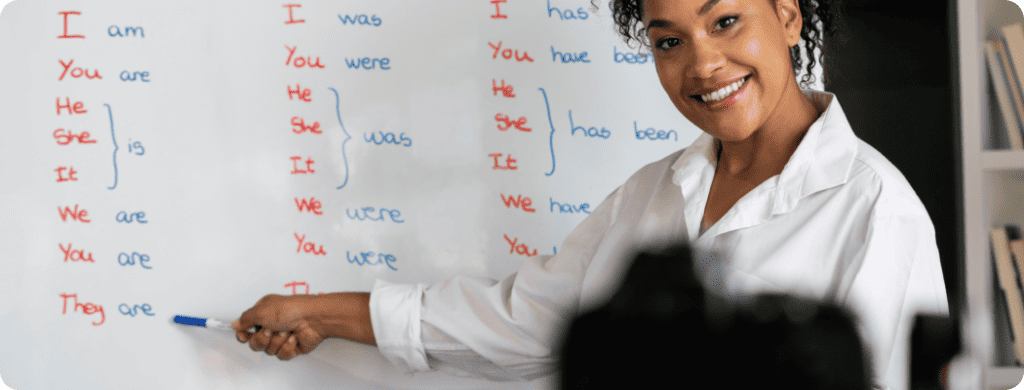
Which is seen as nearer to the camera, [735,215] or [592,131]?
[735,215]

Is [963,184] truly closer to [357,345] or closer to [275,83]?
[357,345]

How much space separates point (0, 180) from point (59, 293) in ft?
0.66

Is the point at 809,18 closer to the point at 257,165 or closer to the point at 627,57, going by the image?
the point at 627,57

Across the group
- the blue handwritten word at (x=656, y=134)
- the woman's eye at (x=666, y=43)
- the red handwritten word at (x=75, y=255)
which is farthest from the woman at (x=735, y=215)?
the red handwritten word at (x=75, y=255)

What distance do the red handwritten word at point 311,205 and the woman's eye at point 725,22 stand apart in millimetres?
689

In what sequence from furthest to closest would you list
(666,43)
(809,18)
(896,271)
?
(809,18) → (666,43) → (896,271)

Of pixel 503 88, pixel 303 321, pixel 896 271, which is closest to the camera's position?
pixel 896 271

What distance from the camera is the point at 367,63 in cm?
106

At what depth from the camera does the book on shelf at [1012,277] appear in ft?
3.82

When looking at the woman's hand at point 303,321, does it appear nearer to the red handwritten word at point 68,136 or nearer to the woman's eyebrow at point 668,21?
the red handwritten word at point 68,136

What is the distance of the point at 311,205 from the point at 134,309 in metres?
0.32

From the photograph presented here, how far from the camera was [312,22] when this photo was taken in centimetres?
105

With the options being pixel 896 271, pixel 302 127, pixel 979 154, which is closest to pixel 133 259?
pixel 302 127

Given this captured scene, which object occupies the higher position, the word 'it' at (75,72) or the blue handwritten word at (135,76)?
the word 'it' at (75,72)
